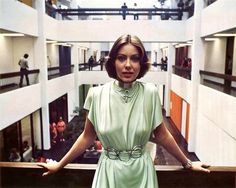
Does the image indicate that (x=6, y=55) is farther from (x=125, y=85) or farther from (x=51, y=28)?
(x=125, y=85)

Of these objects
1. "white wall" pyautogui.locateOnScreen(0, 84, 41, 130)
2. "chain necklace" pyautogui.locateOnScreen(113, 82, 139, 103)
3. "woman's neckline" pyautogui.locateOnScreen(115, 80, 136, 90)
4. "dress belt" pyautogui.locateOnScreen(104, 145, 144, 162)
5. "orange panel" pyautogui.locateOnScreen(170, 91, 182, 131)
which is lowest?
"orange panel" pyautogui.locateOnScreen(170, 91, 182, 131)

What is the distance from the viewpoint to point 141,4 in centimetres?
2109

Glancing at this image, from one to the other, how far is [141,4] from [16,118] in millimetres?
16354

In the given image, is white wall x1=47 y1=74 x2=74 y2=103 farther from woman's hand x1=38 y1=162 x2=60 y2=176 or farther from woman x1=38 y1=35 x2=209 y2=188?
woman x1=38 y1=35 x2=209 y2=188

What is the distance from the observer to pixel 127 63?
118 centimetres

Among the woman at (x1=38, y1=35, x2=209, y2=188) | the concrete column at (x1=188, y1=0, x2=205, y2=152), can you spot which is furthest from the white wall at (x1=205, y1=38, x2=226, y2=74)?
the woman at (x1=38, y1=35, x2=209, y2=188)

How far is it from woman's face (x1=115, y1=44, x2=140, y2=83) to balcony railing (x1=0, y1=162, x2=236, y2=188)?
2.09ft

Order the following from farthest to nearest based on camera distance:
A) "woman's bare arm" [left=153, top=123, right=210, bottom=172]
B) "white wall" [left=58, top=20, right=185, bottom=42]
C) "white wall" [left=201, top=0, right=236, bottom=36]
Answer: "white wall" [left=58, top=20, right=185, bottom=42] < "white wall" [left=201, top=0, right=236, bottom=36] < "woman's bare arm" [left=153, top=123, right=210, bottom=172]

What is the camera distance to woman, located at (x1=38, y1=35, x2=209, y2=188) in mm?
1185

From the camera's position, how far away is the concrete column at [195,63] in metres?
8.88

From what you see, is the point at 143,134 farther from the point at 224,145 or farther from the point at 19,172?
the point at 224,145

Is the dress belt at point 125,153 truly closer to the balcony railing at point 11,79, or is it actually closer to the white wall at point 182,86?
the balcony railing at point 11,79

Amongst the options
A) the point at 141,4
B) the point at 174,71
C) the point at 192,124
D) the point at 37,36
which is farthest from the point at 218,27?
the point at 141,4

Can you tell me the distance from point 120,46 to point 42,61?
27.4 ft
